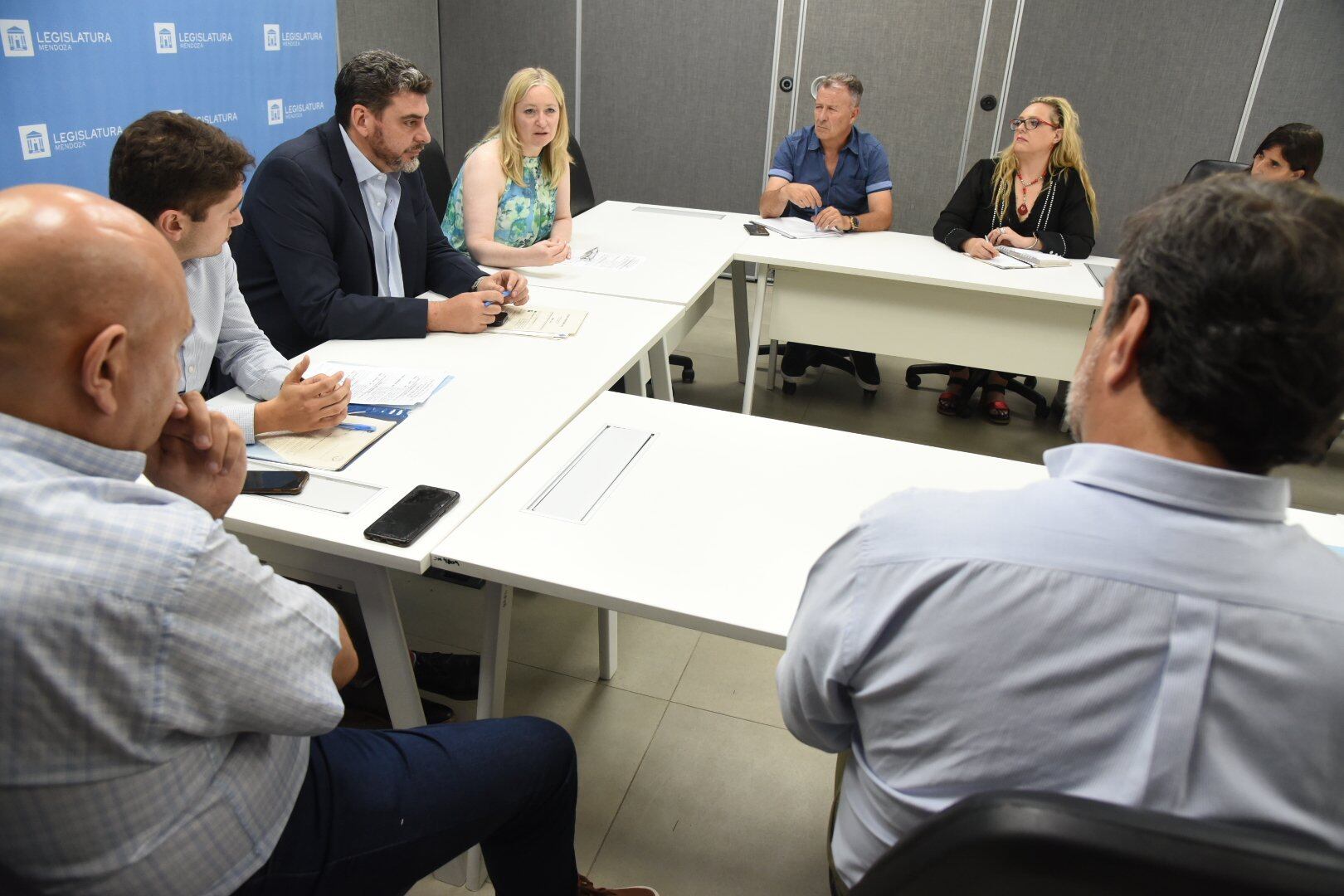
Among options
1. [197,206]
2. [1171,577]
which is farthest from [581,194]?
[1171,577]

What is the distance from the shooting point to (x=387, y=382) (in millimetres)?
1741

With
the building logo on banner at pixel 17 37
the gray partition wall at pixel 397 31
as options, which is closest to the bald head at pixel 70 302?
the building logo on banner at pixel 17 37

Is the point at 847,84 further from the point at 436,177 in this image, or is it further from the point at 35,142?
the point at 35,142

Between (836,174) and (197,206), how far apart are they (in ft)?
8.99

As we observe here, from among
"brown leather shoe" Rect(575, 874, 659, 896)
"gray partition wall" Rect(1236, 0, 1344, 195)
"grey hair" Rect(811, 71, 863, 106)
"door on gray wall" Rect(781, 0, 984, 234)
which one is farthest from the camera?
"door on gray wall" Rect(781, 0, 984, 234)

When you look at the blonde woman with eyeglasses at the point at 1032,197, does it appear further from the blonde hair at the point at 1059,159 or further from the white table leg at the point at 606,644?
the white table leg at the point at 606,644

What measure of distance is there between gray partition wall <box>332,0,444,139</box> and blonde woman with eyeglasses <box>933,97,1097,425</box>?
9.58 feet

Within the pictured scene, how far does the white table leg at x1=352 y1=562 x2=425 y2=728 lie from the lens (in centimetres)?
130

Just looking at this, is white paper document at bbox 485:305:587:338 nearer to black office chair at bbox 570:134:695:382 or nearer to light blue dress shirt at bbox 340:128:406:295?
light blue dress shirt at bbox 340:128:406:295

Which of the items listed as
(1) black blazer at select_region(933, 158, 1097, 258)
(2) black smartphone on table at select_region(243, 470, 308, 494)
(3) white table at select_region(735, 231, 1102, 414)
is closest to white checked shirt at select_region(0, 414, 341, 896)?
(2) black smartphone on table at select_region(243, 470, 308, 494)

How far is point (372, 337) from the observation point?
79.1 inches

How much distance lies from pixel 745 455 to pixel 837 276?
1719 mm

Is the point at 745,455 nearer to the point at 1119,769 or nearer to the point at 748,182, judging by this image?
the point at 1119,769

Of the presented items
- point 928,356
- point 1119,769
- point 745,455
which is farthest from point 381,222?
point 1119,769
